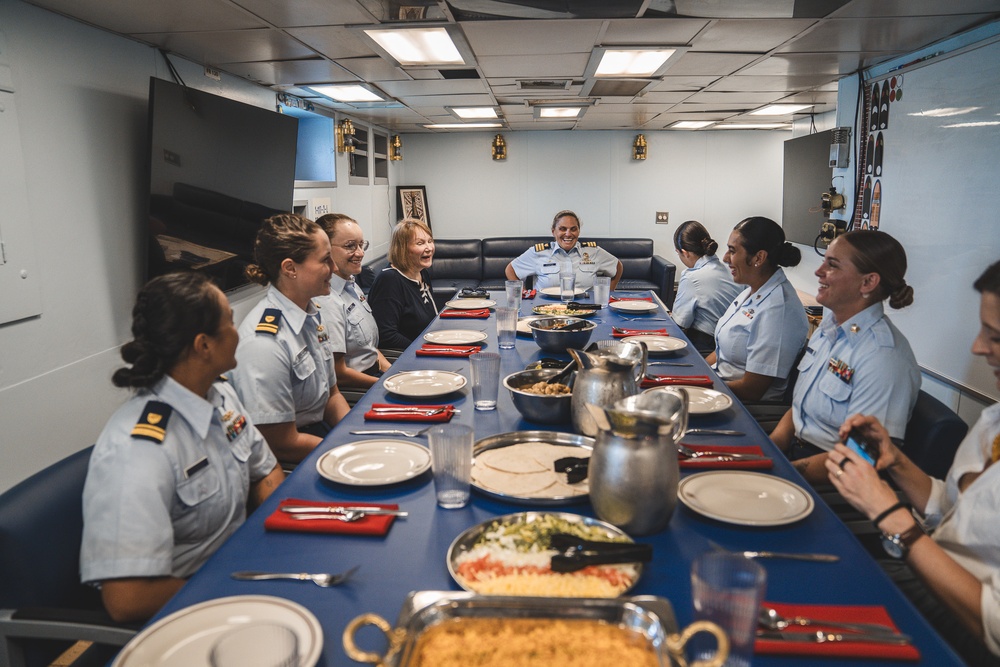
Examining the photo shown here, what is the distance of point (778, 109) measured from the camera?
6.26 m

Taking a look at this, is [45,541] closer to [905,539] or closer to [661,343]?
[905,539]

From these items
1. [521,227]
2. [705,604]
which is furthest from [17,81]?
[521,227]

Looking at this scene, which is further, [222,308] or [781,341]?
[781,341]

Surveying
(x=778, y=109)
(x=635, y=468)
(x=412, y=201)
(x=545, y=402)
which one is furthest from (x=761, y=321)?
(x=412, y=201)

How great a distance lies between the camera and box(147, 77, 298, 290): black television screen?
315 cm

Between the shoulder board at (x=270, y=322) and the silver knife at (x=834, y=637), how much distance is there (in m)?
1.69

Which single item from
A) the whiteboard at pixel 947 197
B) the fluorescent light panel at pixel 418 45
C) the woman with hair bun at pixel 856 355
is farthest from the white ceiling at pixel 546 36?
the woman with hair bun at pixel 856 355

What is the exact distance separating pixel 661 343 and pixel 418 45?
1.95 metres

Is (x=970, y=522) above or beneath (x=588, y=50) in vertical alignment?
beneath

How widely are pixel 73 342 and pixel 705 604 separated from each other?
2.78m

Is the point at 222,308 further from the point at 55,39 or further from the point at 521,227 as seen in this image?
the point at 521,227

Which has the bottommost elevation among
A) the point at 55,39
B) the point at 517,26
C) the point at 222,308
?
the point at 222,308

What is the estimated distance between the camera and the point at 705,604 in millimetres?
852

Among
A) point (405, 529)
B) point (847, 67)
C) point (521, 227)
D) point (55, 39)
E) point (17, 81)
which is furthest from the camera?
point (521, 227)
